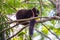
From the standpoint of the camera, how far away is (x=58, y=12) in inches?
74.4

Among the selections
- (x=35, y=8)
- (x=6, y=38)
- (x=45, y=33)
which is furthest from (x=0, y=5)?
(x=35, y=8)

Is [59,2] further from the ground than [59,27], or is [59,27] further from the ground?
[59,2]

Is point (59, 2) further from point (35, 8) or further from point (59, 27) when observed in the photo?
point (35, 8)

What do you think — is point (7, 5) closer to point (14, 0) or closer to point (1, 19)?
point (14, 0)

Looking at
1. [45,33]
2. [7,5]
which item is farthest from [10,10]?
[45,33]

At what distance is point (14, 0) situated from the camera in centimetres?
193

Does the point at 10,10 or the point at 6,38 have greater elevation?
the point at 10,10

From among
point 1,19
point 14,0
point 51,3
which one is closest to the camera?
point 1,19

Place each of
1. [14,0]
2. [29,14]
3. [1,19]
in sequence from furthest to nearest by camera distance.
Result: [29,14], [14,0], [1,19]

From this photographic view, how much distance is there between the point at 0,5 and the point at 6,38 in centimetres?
32

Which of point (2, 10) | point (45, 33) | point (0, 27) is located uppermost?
point (2, 10)

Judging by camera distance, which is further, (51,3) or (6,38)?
(51,3)

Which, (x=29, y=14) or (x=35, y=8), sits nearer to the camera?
(x=35, y=8)

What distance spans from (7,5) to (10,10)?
103 millimetres
